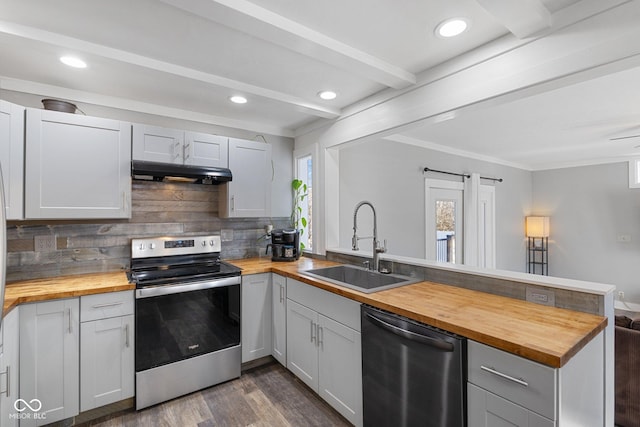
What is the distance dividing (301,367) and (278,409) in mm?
324

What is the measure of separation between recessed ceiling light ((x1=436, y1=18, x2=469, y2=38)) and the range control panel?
2.41 m

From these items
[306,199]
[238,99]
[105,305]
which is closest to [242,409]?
[105,305]

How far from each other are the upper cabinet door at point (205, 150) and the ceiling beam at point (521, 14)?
2.22m

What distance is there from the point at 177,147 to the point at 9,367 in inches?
68.6

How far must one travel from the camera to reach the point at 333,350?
2.05 m

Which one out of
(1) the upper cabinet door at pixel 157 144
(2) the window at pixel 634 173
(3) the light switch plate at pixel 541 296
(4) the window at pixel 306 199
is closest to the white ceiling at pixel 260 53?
(1) the upper cabinet door at pixel 157 144

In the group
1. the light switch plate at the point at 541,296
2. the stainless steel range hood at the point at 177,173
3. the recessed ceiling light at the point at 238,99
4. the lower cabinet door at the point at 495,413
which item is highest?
the recessed ceiling light at the point at 238,99

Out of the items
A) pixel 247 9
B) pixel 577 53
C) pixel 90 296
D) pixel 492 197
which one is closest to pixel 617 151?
pixel 492 197

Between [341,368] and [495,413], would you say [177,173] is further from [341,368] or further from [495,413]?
[495,413]

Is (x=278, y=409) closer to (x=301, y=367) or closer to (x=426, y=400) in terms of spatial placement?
(x=301, y=367)

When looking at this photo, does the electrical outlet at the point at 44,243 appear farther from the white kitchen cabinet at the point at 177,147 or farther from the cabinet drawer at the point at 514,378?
the cabinet drawer at the point at 514,378

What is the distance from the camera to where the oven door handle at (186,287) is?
2.15 metres

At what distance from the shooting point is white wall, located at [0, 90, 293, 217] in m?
2.31

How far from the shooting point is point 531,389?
111cm
